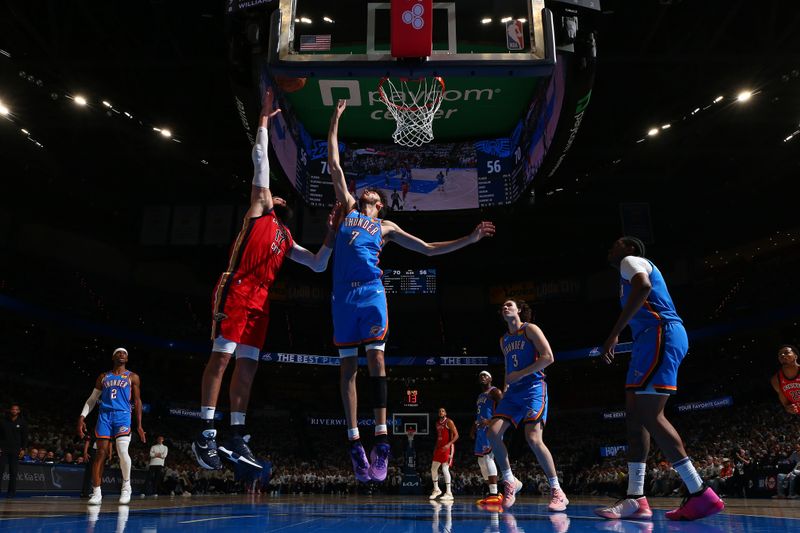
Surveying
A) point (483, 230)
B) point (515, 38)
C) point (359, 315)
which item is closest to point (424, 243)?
point (483, 230)

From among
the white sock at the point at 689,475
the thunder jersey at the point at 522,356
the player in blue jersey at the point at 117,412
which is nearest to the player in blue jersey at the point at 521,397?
the thunder jersey at the point at 522,356

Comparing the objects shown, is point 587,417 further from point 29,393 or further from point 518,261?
point 29,393

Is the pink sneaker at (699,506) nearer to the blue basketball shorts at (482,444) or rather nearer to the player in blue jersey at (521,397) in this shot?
the player in blue jersey at (521,397)

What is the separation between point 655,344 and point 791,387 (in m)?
4.59

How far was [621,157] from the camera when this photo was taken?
19219mm

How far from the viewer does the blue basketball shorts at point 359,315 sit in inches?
201

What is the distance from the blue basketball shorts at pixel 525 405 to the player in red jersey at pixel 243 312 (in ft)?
10.1

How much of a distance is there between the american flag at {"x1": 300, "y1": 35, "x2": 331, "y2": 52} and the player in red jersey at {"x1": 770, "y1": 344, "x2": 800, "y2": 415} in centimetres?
693

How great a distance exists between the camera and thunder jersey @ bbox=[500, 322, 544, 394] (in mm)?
7371

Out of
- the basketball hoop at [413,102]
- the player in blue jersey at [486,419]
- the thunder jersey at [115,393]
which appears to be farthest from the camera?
the player in blue jersey at [486,419]

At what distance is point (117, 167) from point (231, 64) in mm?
16316

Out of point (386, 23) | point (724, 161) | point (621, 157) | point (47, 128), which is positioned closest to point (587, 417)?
point (724, 161)

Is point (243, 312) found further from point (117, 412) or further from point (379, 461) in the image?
point (117, 412)

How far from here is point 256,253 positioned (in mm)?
5305
